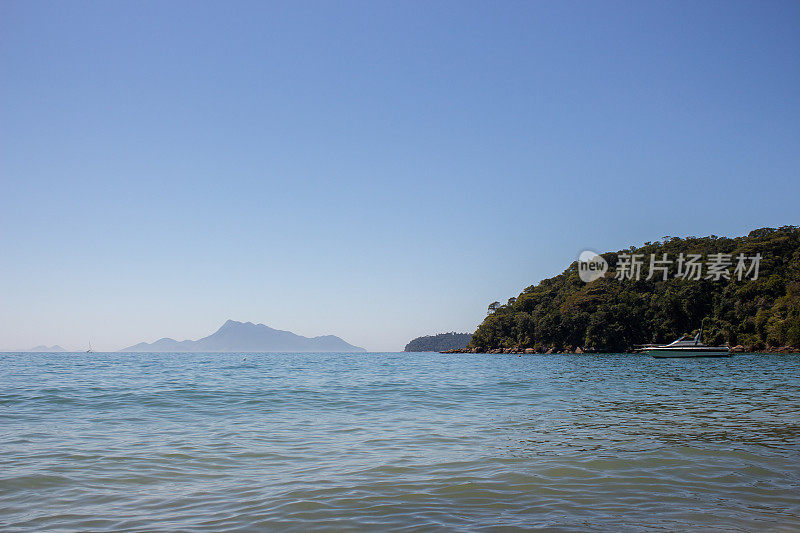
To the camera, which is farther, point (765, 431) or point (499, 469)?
point (765, 431)

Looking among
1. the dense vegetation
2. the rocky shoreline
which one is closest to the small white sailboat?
the rocky shoreline

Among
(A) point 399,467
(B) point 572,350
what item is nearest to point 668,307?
(B) point 572,350

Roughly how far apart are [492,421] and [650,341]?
3846 inches

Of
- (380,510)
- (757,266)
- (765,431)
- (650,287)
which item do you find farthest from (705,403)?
(650,287)

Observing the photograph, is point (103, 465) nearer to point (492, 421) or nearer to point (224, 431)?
point (224, 431)

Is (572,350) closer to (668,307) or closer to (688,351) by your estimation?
(668,307)

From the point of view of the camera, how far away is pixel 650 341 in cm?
9831
